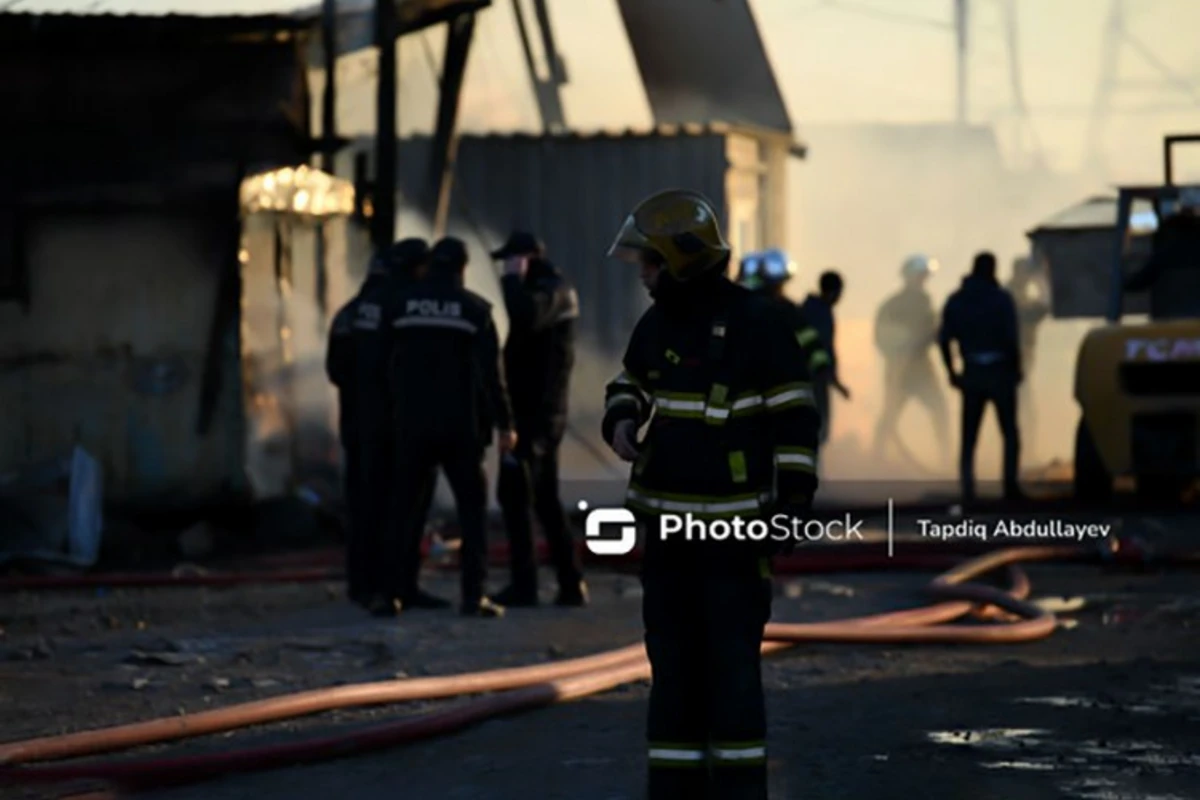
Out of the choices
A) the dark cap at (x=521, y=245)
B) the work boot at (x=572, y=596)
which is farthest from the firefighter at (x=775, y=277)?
the dark cap at (x=521, y=245)

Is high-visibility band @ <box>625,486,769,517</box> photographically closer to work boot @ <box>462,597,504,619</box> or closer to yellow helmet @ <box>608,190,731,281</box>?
yellow helmet @ <box>608,190,731,281</box>

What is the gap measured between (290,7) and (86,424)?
8259 millimetres

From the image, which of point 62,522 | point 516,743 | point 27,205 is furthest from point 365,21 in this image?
point 516,743

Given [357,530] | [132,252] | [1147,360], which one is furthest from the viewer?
[1147,360]

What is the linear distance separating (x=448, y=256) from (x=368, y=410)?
39.5 inches

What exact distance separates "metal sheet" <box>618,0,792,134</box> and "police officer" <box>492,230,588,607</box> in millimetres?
15820

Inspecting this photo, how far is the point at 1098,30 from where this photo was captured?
36.1 meters

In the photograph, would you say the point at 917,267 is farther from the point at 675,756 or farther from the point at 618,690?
the point at 675,756

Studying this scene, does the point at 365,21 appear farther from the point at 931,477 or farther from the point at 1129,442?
the point at 931,477

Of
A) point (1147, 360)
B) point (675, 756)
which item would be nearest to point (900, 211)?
point (1147, 360)

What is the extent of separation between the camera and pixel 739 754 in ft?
21.7

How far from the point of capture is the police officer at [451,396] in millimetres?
12266

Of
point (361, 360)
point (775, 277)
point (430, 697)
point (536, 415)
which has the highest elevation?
point (775, 277)

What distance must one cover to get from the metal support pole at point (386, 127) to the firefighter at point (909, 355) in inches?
346
